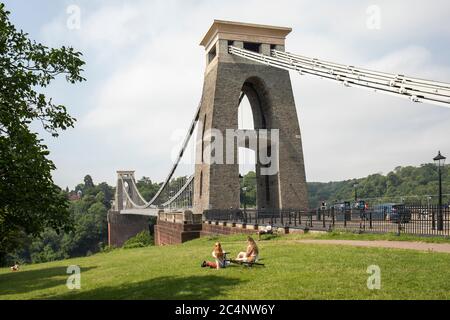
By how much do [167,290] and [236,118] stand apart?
29.4 m

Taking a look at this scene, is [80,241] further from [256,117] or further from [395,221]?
[395,221]

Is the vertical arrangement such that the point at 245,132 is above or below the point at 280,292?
above

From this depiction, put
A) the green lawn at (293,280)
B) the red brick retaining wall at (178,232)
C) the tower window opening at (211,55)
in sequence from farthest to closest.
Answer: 1. the tower window opening at (211,55)
2. the red brick retaining wall at (178,232)
3. the green lawn at (293,280)

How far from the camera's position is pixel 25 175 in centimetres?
913

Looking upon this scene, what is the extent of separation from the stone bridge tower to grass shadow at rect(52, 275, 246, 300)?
25.8 meters

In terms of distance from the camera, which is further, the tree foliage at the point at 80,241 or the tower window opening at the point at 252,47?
the tree foliage at the point at 80,241

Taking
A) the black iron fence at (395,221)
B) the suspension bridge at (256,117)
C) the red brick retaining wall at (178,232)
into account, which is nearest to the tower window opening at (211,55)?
the suspension bridge at (256,117)

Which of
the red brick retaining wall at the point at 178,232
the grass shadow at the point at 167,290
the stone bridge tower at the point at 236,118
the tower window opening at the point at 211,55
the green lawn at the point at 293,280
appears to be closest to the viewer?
the green lawn at the point at 293,280

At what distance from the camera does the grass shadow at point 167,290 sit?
846 centimetres

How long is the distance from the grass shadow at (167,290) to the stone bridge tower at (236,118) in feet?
84.5

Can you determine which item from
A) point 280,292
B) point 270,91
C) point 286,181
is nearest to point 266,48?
point 270,91

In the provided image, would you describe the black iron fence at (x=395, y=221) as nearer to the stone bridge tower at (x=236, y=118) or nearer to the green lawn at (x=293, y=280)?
the green lawn at (x=293, y=280)

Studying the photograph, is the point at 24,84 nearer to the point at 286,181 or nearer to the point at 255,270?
the point at 255,270
